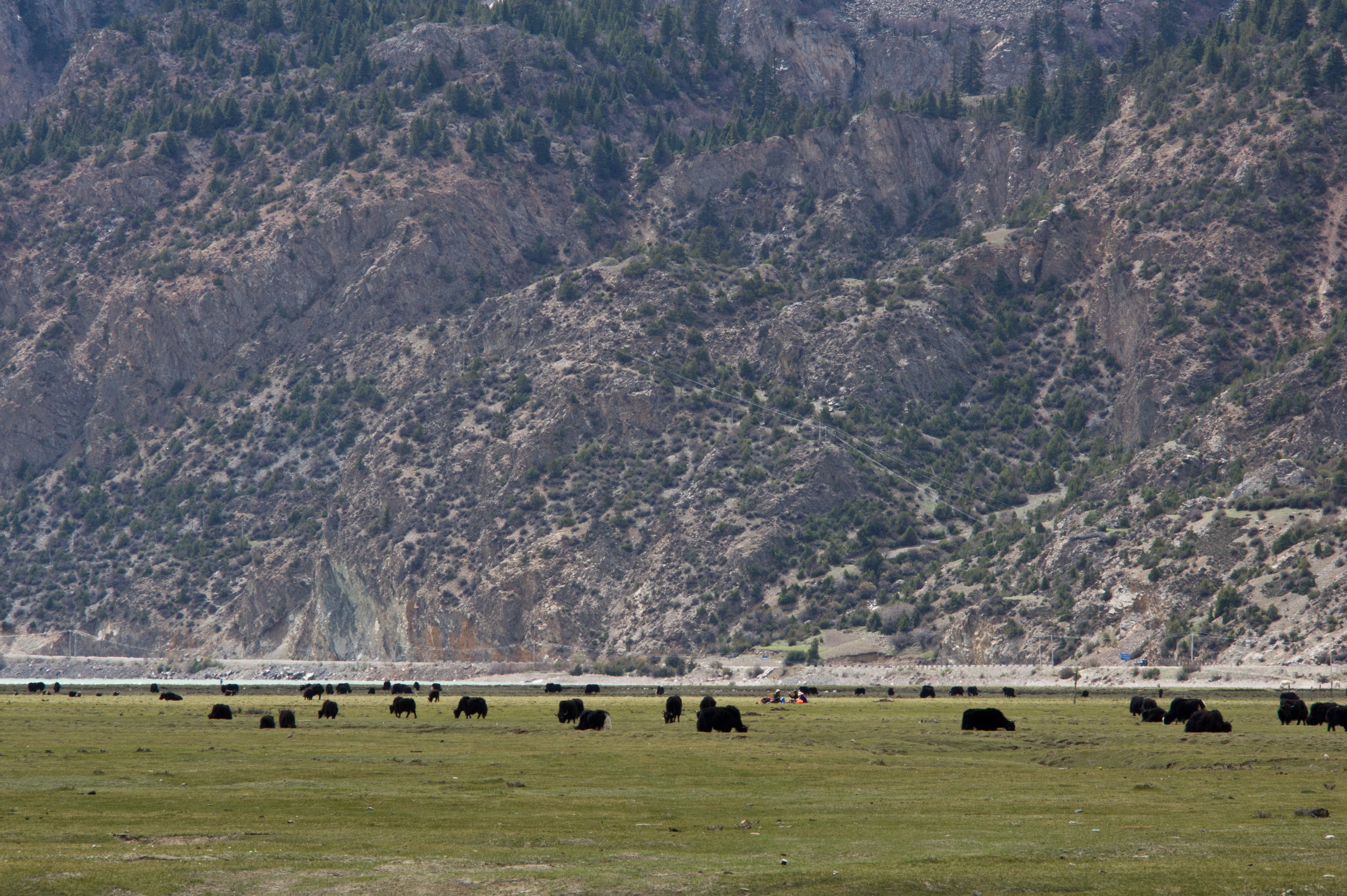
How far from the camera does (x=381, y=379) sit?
629 feet

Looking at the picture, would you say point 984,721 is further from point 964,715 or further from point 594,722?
point 594,722

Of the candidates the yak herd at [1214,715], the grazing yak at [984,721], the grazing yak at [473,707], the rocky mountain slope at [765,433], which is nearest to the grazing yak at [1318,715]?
the yak herd at [1214,715]

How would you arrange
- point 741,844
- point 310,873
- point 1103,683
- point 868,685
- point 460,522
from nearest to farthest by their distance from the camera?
point 310,873 → point 741,844 → point 1103,683 → point 868,685 → point 460,522

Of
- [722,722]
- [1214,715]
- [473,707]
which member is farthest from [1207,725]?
[473,707]

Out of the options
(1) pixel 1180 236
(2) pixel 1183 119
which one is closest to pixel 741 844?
(1) pixel 1180 236

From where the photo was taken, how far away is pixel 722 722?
5638cm

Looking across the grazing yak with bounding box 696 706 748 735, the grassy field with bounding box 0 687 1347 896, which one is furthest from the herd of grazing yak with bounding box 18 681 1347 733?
the grassy field with bounding box 0 687 1347 896

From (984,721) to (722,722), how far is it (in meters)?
10.1

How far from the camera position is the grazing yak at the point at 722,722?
56312 millimetres

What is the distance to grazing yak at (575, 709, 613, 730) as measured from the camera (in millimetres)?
58281

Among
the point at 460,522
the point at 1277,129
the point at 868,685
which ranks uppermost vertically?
the point at 1277,129

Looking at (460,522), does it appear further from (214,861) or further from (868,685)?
(214,861)

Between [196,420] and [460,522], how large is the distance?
46.5 meters

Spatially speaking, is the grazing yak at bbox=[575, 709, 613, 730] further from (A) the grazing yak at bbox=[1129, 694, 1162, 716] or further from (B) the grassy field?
(A) the grazing yak at bbox=[1129, 694, 1162, 716]
